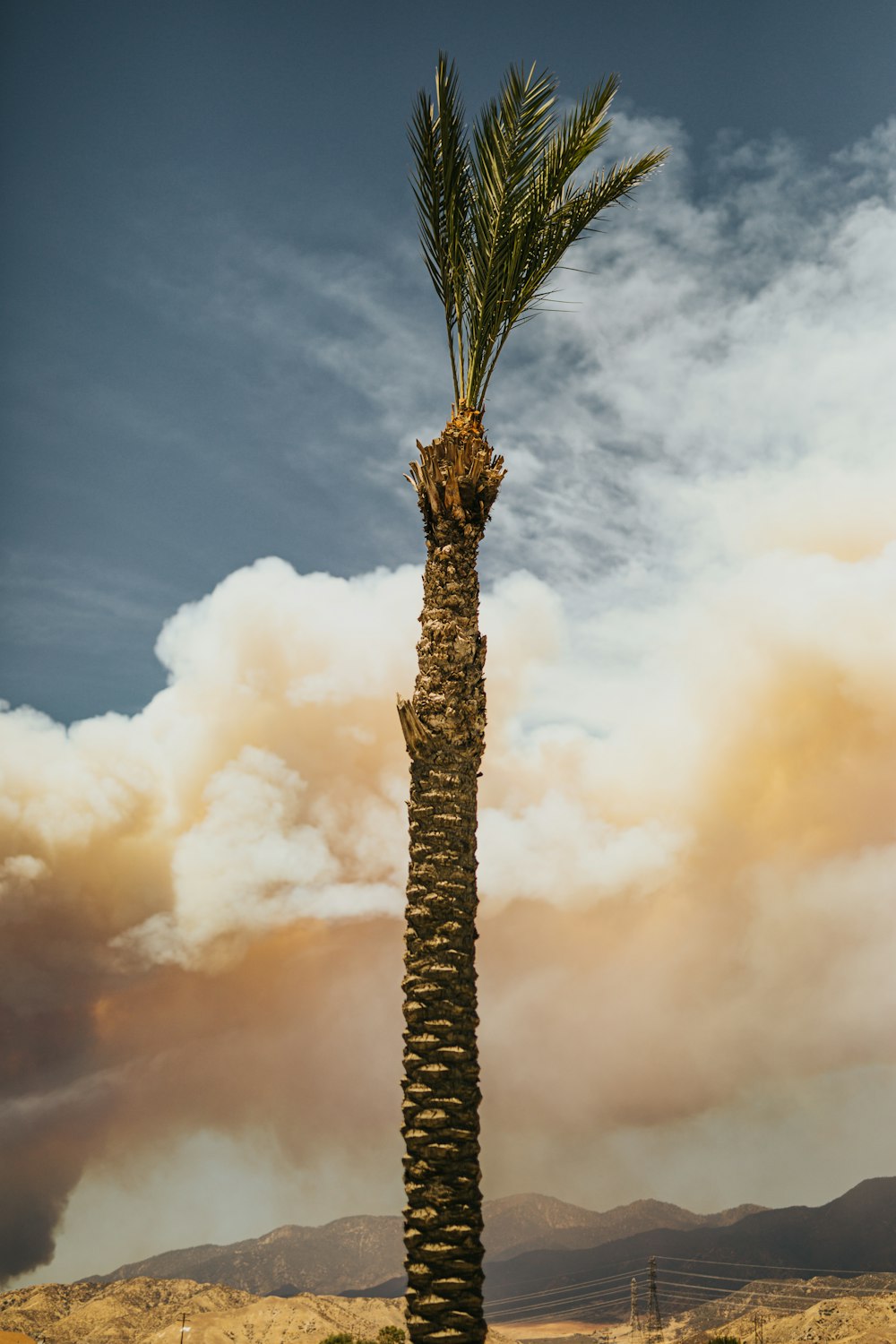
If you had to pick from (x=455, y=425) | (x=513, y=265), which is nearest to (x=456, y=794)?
(x=455, y=425)

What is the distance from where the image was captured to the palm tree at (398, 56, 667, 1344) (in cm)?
995

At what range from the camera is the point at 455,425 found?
43.0 feet

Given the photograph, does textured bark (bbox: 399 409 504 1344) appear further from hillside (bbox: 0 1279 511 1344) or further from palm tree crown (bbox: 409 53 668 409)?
hillside (bbox: 0 1279 511 1344)

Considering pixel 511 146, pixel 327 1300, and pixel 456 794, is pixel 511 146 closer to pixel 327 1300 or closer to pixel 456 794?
pixel 456 794

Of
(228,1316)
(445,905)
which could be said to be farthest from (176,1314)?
(445,905)

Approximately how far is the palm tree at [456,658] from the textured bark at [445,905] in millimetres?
16

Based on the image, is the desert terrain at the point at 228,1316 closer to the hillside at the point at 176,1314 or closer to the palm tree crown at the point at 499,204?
the hillside at the point at 176,1314

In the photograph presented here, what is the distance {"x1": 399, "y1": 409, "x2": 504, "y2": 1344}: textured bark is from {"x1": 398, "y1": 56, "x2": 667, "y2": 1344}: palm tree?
0.02 metres

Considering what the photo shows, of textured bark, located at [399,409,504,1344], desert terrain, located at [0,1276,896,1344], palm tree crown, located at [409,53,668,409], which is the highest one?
palm tree crown, located at [409,53,668,409]

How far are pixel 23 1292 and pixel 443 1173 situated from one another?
15858cm

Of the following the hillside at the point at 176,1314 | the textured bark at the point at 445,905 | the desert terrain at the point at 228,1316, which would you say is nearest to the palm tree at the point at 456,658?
the textured bark at the point at 445,905

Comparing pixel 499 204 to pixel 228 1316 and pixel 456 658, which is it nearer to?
pixel 456 658

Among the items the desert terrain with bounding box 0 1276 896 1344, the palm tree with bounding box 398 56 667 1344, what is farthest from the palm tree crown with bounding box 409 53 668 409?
the desert terrain with bounding box 0 1276 896 1344

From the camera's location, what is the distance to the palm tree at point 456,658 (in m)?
A: 9.95
